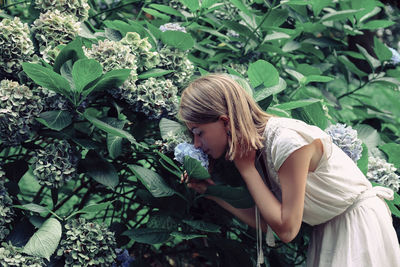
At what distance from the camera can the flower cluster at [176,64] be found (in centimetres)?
212

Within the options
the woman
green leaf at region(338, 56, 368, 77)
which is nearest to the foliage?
the woman

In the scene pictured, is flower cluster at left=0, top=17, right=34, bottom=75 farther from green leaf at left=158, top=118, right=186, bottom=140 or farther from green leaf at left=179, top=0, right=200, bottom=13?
green leaf at left=179, top=0, right=200, bottom=13

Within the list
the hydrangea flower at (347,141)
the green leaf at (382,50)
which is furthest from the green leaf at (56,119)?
the green leaf at (382,50)

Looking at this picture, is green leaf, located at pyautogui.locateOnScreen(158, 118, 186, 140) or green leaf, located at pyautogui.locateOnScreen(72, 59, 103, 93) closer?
green leaf, located at pyautogui.locateOnScreen(72, 59, 103, 93)

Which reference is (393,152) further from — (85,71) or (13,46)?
(13,46)

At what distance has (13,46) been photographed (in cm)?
192

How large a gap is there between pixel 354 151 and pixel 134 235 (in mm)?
986

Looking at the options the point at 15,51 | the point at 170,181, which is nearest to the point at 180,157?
the point at 170,181

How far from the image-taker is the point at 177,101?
79.1 inches

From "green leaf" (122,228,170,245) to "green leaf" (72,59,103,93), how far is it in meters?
0.59

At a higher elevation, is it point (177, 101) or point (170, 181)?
point (177, 101)

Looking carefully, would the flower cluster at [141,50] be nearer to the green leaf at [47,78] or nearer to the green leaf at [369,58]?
the green leaf at [47,78]

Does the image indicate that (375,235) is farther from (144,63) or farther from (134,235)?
(144,63)

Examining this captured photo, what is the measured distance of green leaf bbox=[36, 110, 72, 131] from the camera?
1.78 meters
